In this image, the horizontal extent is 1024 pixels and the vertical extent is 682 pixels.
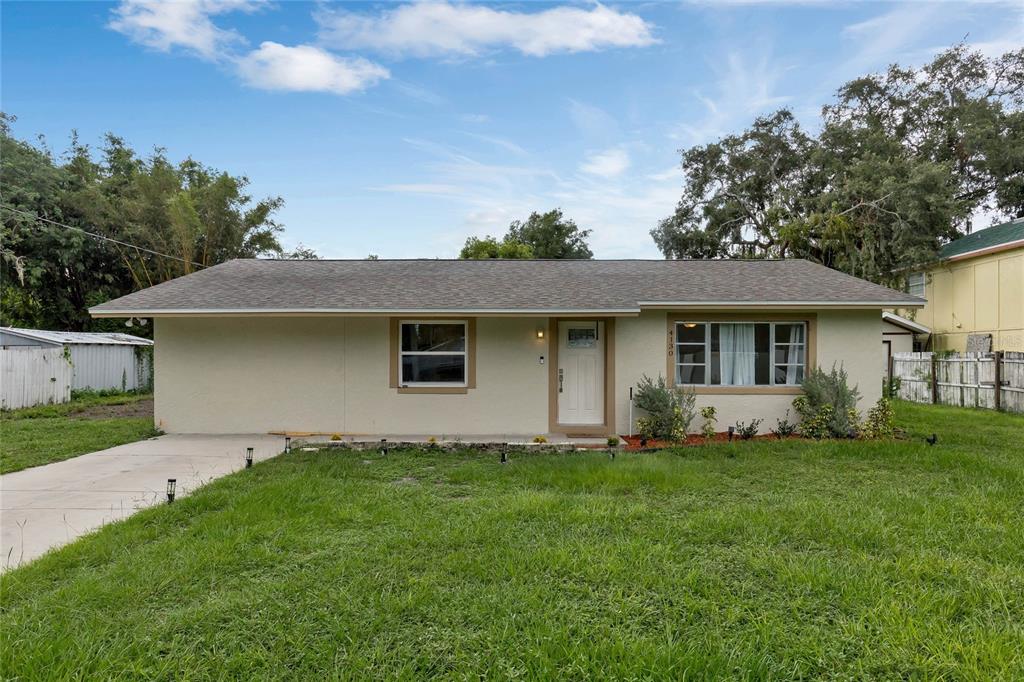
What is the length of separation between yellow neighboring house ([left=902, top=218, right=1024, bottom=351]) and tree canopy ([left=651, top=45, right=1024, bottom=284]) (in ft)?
3.04

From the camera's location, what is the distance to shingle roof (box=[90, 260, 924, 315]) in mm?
8234

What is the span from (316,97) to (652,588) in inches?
566

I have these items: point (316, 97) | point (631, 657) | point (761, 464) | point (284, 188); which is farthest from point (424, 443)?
point (284, 188)

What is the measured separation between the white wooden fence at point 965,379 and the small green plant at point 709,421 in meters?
8.34

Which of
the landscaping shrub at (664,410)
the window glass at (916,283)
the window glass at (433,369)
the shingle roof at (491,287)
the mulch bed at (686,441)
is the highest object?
the window glass at (916,283)

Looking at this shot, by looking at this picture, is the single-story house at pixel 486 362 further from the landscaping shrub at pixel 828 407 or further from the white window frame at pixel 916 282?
the white window frame at pixel 916 282

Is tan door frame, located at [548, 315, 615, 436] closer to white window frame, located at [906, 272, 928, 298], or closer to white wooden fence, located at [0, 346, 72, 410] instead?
white wooden fence, located at [0, 346, 72, 410]

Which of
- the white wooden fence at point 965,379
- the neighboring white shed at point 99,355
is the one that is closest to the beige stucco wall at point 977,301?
the white wooden fence at point 965,379

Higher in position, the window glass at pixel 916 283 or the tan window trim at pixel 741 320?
the window glass at pixel 916 283

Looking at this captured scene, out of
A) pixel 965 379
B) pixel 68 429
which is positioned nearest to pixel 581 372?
pixel 68 429

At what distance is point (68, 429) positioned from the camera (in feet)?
30.3

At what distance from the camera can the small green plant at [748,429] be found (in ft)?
27.9

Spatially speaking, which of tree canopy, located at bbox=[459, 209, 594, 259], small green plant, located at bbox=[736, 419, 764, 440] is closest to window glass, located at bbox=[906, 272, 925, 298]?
small green plant, located at bbox=[736, 419, 764, 440]

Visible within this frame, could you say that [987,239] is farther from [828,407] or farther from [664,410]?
[664,410]
